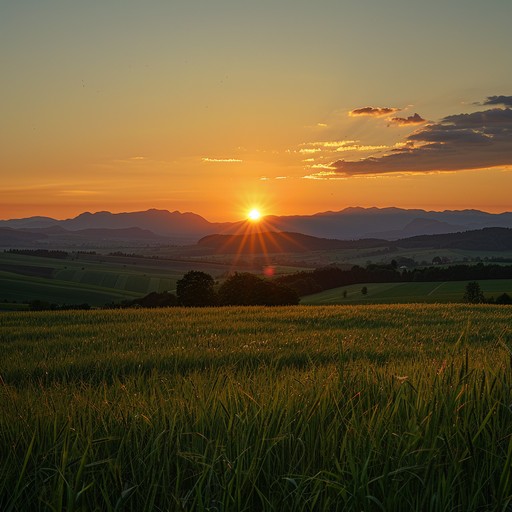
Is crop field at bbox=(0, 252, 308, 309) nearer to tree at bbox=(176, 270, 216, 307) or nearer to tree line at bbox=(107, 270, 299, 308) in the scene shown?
tree at bbox=(176, 270, 216, 307)

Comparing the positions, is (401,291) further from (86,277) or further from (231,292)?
(86,277)

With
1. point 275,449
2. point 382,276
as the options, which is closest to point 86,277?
point 382,276

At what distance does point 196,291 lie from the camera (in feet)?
170

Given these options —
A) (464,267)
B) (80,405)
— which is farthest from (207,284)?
(464,267)

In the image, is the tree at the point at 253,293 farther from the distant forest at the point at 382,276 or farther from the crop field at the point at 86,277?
the distant forest at the point at 382,276

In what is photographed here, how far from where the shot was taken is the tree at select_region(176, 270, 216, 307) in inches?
2019

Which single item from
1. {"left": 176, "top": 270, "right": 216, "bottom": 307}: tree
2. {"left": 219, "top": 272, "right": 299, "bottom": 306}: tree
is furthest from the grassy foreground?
{"left": 219, "top": 272, "right": 299, "bottom": 306}: tree

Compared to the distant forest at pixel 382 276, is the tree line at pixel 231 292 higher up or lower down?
higher up

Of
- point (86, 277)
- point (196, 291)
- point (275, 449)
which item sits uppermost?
point (275, 449)

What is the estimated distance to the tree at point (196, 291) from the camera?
168ft

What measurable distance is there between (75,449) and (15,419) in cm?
78

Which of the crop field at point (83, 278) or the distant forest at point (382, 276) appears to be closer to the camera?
the crop field at point (83, 278)

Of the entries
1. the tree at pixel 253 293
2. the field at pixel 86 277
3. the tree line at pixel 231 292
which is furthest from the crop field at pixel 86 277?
the tree at pixel 253 293

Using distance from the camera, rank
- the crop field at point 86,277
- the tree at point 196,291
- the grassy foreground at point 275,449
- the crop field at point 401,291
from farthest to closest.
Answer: the crop field at point 86,277, the crop field at point 401,291, the tree at point 196,291, the grassy foreground at point 275,449
